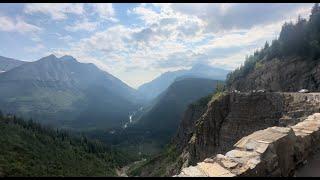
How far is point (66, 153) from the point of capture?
13088cm

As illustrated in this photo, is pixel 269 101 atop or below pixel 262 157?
atop

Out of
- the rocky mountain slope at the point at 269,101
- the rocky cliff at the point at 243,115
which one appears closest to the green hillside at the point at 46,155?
the rocky mountain slope at the point at 269,101

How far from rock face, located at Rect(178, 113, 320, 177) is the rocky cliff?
11.1 metres

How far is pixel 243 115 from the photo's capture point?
36906mm

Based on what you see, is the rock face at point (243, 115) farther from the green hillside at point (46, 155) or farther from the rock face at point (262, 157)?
the green hillside at point (46, 155)

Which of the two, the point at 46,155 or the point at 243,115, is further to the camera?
the point at 46,155

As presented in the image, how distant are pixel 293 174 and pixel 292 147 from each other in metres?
0.70

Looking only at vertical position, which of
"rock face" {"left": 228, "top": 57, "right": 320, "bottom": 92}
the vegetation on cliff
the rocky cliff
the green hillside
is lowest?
the green hillside

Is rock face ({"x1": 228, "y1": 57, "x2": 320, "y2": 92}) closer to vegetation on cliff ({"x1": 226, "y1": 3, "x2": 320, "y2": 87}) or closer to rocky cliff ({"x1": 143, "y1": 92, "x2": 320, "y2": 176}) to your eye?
vegetation on cliff ({"x1": 226, "y1": 3, "x2": 320, "y2": 87})

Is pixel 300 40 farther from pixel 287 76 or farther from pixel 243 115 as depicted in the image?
pixel 243 115

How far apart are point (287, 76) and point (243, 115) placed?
42.9 meters

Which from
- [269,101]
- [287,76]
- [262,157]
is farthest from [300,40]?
[262,157]

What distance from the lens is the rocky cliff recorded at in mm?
24531

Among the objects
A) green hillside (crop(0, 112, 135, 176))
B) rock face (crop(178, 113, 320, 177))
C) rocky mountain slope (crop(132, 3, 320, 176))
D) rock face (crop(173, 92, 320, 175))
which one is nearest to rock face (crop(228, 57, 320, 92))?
rocky mountain slope (crop(132, 3, 320, 176))
